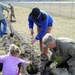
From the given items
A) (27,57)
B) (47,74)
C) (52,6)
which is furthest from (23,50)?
(52,6)

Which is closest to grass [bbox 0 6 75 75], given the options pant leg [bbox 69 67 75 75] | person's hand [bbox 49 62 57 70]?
person's hand [bbox 49 62 57 70]

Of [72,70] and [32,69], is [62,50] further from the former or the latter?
[32,69]

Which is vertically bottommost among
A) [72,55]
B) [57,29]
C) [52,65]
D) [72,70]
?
[57,29]

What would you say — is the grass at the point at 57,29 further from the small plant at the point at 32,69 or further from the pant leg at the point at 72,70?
the pant leg at the point at 72,70

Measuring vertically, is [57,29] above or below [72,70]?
below

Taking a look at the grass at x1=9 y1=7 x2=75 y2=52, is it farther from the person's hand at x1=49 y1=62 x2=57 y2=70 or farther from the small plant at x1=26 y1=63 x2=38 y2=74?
the small plant at x1=26 y1=63 x2=38 y2=74

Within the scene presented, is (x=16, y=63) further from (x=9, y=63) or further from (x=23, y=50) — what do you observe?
(x=23, y=50)

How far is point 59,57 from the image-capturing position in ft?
20.6

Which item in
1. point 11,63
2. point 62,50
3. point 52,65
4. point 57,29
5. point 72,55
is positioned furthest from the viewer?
point 57,29

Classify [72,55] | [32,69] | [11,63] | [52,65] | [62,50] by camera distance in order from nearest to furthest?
[11,63] < [72,55] < [62,50] < [32,69] < [52,65]

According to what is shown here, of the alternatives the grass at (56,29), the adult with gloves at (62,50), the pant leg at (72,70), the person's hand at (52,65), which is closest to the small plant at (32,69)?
the person's hand at (52,65)

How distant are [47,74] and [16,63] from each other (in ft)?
3.99

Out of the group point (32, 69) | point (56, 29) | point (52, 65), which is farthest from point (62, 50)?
point (56, 29)

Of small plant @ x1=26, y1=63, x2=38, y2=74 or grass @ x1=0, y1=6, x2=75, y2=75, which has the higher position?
small plant @ x1=26, y1=63, x2=38, y2=74
